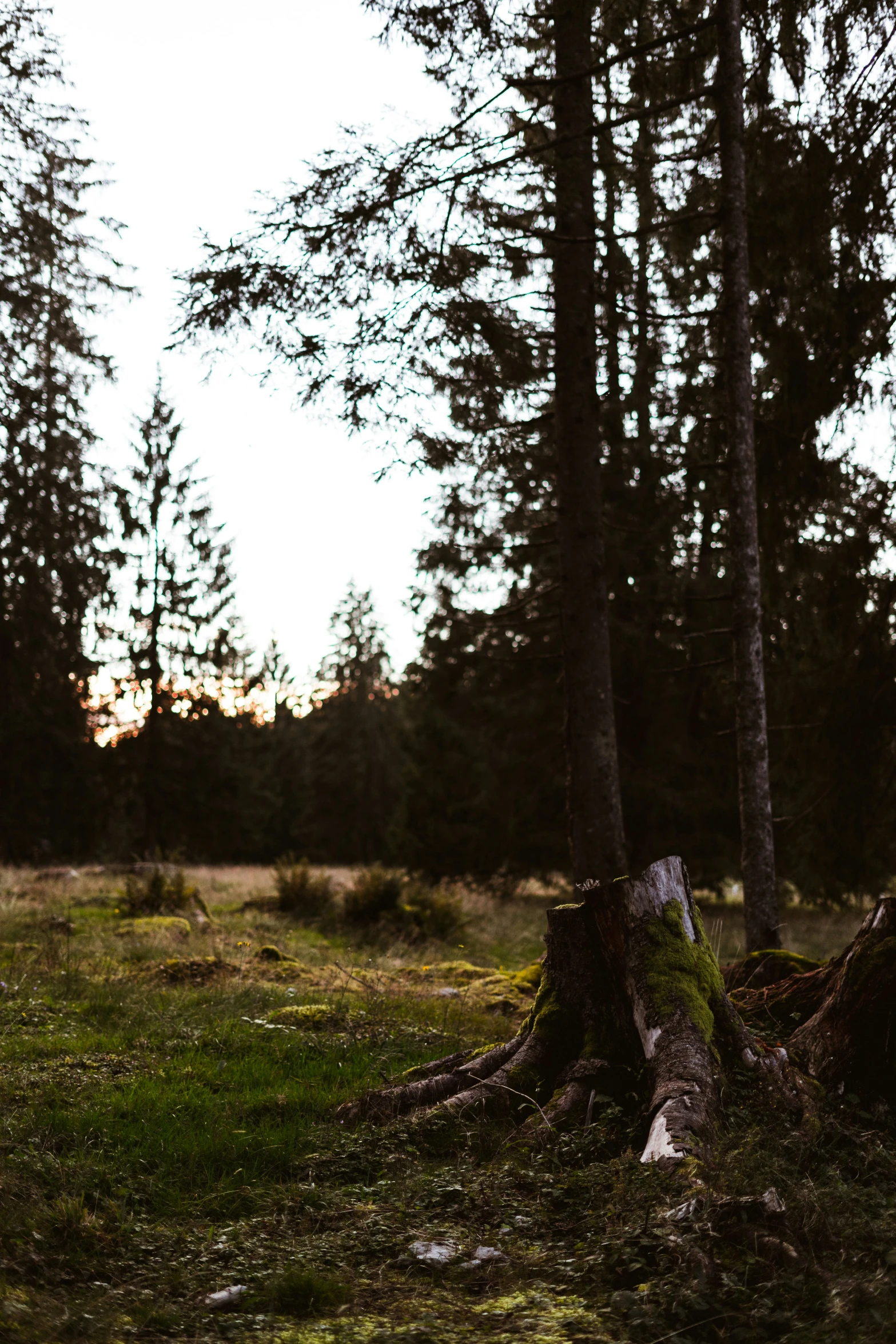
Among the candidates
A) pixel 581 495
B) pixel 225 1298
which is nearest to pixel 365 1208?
pixel 225 1298

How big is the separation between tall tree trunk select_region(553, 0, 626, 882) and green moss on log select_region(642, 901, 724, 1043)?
3872 mm

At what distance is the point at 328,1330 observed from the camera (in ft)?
9.10

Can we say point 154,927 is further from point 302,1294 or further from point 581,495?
point 302,1294

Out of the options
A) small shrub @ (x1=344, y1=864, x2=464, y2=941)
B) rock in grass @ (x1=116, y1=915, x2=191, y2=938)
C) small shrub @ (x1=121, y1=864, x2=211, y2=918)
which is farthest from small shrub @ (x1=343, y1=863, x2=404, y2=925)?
rock in grass @ (x1=116, y1=915, x2=191, y2=938)

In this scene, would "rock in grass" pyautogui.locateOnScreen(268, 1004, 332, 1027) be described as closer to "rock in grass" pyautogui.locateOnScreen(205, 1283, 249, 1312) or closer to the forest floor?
the forest floor

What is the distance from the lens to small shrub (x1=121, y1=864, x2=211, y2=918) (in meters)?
12.0

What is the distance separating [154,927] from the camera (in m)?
10.3

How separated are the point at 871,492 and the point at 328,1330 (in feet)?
26.9

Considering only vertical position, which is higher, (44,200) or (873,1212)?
(44,200)

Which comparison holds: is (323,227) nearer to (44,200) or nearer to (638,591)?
(44,200)

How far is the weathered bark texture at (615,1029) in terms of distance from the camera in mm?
4355

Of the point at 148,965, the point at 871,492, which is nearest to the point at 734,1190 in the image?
the point at 148,965

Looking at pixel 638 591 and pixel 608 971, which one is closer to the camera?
pixel 608 971

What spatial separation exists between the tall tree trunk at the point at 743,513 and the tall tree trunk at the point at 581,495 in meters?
1.17
